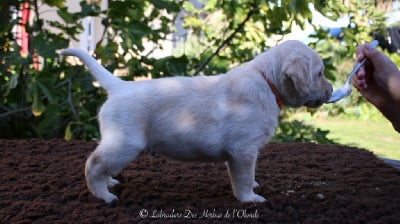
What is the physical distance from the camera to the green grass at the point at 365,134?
8773mm

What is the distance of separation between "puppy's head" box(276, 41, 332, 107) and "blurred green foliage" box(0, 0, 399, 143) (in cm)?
132

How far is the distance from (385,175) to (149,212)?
5.86 ft

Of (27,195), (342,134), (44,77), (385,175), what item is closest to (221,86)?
(27,195)

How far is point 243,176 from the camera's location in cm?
257

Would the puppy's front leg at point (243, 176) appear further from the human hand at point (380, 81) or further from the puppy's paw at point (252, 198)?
the human hand at point (380, 81)

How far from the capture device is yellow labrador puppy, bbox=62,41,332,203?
8.13 ft

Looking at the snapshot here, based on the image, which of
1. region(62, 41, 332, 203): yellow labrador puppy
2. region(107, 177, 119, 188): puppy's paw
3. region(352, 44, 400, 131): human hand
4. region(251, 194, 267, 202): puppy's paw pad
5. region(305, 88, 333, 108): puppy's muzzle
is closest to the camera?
region(62, 41, 332, 203): yellow labrador puppy

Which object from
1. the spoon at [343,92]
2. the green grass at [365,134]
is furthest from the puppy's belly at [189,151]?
the green grass at [365,134]

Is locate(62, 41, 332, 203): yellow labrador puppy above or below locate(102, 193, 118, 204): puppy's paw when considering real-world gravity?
above

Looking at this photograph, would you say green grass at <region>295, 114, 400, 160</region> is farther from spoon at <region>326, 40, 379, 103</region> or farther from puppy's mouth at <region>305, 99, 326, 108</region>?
puppy's mouth at <region>305, 99, 326, 108</region>

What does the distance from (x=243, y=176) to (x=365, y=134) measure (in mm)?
8365

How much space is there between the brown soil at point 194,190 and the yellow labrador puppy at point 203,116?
0.65 ft

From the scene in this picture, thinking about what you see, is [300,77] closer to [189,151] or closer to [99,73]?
[189,151]

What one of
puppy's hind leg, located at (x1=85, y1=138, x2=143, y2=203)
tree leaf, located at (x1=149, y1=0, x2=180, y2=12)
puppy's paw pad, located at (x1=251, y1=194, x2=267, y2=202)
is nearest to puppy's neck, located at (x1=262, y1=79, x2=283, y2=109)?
puppy's paw pad, located at (x1=251, y1=194, x2=267, y2=202)
